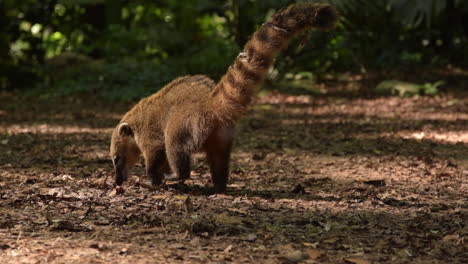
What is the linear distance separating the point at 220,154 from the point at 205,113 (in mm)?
381

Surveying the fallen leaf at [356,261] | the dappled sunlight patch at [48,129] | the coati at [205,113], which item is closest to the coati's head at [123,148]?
the coati at [205,113]

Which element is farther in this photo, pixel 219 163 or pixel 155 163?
pixel 155 163

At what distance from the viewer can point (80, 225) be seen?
4.58 metres

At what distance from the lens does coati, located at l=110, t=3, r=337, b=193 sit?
16.6 ft

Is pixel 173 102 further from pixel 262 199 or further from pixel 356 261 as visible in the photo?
pixel 356 261

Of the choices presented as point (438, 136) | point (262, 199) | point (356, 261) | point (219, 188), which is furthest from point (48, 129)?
point (356, 261)

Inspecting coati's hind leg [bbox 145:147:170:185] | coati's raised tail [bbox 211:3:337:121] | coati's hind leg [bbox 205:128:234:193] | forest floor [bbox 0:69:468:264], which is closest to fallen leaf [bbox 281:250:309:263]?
forest floor [bbox 0:69:468:264]

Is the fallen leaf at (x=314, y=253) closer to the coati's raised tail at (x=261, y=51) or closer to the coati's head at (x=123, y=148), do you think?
the coati's raised tail at (x=261, y=51)

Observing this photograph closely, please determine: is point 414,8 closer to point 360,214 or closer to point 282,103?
point 282,103

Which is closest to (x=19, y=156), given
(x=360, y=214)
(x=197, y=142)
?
(x=197, y=142)

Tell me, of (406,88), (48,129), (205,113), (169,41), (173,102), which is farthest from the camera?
(169,41)

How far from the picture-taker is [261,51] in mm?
5133

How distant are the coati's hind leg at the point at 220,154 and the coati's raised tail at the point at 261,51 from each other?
0.18 m

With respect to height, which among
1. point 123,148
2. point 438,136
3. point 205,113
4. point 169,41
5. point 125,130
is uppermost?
point 169,41
